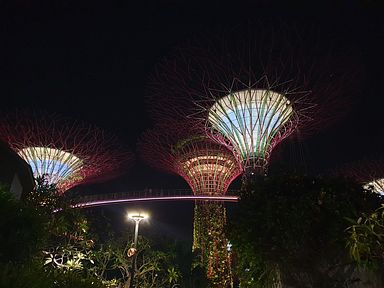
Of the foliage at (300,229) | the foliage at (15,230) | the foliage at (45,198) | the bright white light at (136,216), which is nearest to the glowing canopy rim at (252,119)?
the bright white light at (136,216)

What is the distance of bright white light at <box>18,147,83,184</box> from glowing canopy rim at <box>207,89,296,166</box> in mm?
13702

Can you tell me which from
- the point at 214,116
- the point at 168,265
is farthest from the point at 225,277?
the point at 214,116

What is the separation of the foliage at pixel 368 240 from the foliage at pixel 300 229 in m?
0.69

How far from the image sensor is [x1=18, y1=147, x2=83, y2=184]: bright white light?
31.0m

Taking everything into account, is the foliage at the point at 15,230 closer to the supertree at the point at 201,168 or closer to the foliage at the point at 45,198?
the foliage at the point at 45,198

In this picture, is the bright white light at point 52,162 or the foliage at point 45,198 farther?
the bright white light at point 52,162

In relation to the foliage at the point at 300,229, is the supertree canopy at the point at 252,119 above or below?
above

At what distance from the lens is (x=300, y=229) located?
927cm

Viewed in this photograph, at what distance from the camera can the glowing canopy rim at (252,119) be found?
24547 mm

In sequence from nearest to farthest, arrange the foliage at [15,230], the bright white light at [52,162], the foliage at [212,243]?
the foliage at [15,230], the foliage at [212,243], the bright white light at [52,162]

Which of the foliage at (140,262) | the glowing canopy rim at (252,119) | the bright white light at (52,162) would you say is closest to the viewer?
the foliage at (140,262)

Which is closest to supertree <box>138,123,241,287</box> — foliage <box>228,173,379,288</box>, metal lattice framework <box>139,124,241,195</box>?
metal lattice framework <box>139,124,241,195</box>

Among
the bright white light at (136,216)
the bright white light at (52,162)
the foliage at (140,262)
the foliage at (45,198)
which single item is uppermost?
the bright white light at (52,162)

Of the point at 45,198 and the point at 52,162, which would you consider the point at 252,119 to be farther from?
the point at 52,162
